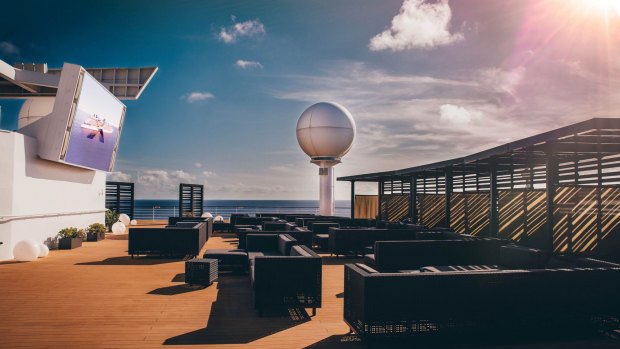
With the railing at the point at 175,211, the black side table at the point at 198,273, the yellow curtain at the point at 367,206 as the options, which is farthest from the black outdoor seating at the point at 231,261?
the yellow curtain at the point at 367,206

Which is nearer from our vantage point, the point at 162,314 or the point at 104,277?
the point at 162,314

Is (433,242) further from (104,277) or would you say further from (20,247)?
→ (20,247)

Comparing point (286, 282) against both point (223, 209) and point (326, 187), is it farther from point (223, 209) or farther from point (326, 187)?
point (223, 209)

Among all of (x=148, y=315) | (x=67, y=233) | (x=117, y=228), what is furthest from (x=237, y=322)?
(x=117, y=228)

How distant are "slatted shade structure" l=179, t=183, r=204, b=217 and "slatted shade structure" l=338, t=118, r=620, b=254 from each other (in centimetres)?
1413

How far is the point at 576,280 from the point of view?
5477 millimetres

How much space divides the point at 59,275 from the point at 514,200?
43.8 ft

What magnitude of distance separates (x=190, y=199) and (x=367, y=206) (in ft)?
36.1

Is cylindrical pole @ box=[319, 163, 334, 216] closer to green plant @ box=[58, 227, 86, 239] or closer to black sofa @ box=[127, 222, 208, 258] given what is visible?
green plant @ box=[58, 227, 86, 239]

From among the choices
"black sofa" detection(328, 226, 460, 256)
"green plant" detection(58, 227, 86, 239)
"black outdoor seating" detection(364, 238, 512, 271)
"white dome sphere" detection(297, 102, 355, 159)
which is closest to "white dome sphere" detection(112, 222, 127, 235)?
"green plant" detection(58, 227, 86, 239)

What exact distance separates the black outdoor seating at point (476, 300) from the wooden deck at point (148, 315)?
12.8 inches

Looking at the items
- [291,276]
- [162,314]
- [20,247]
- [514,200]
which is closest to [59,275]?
[20,247]

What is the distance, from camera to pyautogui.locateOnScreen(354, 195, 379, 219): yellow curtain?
27008 mm

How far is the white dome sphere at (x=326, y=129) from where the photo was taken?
83.2ft
